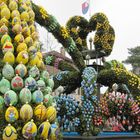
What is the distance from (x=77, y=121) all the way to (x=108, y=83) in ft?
9.31

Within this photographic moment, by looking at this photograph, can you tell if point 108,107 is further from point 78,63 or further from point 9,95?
point 9,95

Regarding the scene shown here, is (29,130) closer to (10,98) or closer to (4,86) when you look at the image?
(10,98)

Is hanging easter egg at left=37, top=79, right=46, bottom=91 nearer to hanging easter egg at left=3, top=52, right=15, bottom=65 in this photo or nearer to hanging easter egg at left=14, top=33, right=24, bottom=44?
hanging easter egg at left=3, top=52, right=15, bottom=65

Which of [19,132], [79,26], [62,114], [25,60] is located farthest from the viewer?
[79,26]

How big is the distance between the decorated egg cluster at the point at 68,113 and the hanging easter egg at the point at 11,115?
7.29 metres

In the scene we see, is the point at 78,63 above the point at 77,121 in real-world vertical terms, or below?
above

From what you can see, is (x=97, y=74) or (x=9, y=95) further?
(x=97, y=74)

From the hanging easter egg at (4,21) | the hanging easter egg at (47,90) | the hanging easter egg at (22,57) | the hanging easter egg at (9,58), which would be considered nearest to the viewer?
the hanging easter egg at (9,58)

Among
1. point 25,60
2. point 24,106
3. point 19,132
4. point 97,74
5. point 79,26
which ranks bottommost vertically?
point 19,132

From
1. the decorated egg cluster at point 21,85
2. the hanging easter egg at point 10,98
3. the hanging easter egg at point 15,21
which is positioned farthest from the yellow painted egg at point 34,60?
the hanging easter egg at point 10,98

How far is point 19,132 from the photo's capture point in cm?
673

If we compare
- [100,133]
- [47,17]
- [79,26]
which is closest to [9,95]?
[47,17]

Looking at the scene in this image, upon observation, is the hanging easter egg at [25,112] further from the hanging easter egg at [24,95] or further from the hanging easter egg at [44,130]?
the hanging easter egg at [44,130]

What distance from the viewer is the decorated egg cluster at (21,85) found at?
6746mm
